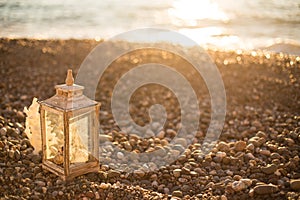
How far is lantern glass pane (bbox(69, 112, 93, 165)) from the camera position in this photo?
292 centimetres

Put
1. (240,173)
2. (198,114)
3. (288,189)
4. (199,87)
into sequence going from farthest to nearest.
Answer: (199,87), (198,114), (240,173), (288,189)

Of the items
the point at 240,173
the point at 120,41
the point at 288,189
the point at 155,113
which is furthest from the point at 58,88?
the point at 120,41

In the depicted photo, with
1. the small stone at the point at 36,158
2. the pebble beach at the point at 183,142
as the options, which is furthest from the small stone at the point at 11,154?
the small stone at the point at 36,158

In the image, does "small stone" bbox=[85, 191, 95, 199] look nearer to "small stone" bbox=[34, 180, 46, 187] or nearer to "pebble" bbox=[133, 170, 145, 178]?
"small stone" bbox=[34, 180, 46, 187]

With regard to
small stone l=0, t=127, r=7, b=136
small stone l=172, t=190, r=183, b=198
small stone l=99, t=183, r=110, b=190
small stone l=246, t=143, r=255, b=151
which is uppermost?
small stone l=0, t=127, r=7, b=136

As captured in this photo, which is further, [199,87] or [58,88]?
[199,87]

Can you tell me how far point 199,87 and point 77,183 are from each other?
2935mm

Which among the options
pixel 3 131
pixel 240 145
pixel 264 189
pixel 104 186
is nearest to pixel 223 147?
pixel 240 145

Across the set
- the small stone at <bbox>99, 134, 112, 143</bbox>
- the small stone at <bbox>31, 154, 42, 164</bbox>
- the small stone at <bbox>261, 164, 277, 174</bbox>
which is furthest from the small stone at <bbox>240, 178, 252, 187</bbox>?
the small stone at <bbox>31, 154, 42, 164</bbox>

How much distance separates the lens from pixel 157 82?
19.1ft

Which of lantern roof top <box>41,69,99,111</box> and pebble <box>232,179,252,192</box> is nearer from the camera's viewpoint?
lantern roof top <box>41,69,99,111</box>

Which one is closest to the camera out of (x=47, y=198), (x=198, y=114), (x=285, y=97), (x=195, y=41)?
(x=47, y=198)

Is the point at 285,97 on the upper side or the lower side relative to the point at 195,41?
lower

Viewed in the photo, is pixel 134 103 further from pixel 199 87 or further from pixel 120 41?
pixel 120 41
